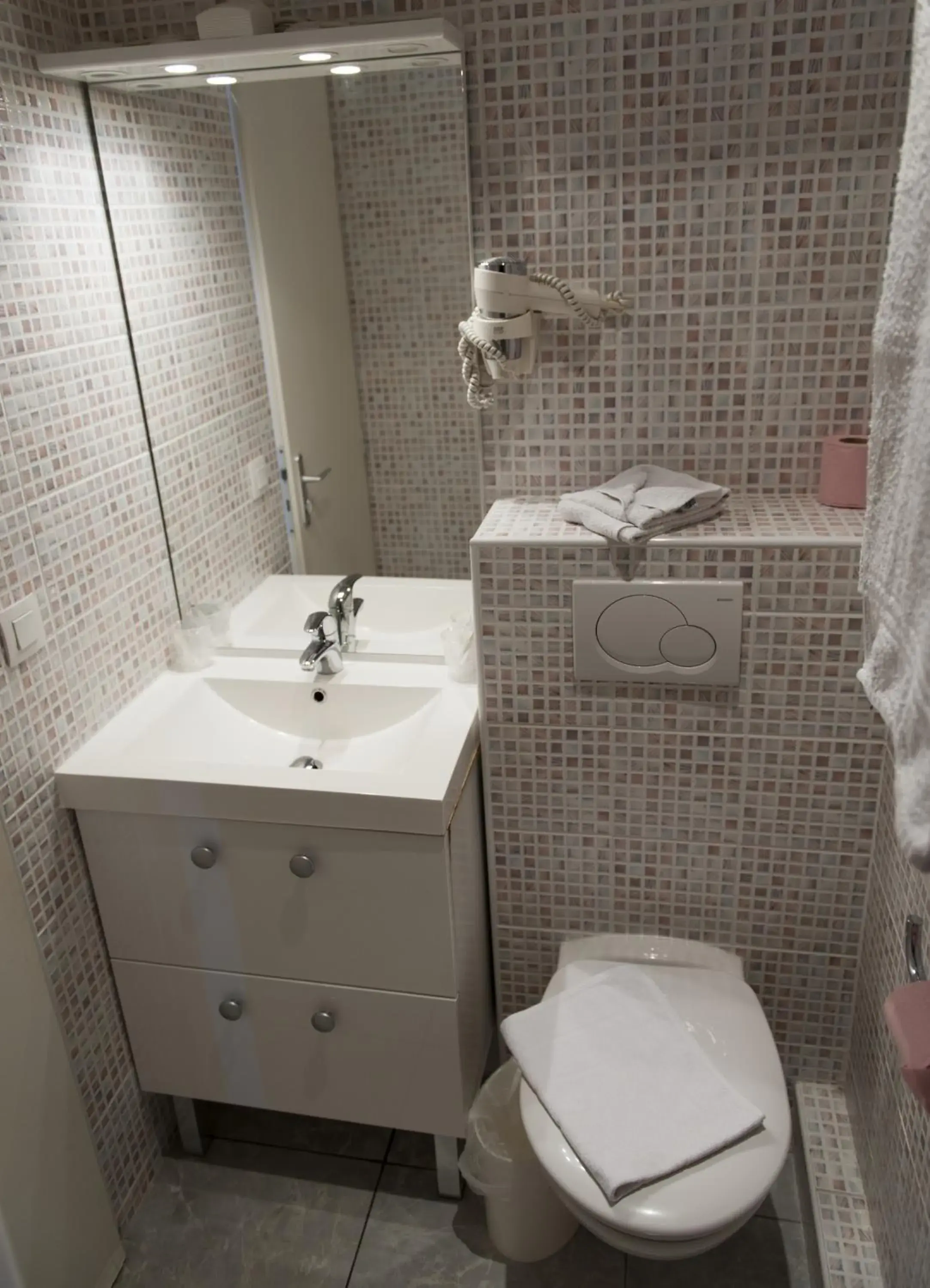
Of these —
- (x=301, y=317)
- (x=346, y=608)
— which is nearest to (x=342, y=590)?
(x=346, y=608)

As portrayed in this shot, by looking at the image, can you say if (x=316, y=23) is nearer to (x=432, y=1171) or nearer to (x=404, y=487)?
(x=404, y=487)

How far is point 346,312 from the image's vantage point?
175 centimetres

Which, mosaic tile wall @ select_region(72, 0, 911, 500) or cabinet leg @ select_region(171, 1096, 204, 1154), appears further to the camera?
cabinet leg @ select_region(171, 1096, 204, 1154)

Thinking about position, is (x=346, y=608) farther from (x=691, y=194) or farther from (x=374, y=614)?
(x=691, y=194)

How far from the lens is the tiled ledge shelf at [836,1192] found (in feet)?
5.16

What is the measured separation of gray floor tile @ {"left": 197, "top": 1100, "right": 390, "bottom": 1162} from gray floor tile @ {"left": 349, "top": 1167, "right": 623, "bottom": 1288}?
0.12 metres

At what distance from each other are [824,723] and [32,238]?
56.2 inches

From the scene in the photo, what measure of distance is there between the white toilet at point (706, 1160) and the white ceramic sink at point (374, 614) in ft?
2.16

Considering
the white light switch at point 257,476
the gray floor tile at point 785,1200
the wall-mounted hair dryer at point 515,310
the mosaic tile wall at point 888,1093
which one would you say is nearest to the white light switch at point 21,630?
the white light switch at point 257,476

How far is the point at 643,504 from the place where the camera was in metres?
1.57

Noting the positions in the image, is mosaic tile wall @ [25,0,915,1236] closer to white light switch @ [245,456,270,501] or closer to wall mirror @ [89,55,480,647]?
wall mirror @ [89,55,480,647]

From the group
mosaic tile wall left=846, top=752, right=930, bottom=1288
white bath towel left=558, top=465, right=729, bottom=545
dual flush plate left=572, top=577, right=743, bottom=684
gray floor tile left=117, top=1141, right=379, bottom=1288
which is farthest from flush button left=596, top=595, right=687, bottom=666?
gray floor tile left=117, top=1141, right=379, bottom=1288

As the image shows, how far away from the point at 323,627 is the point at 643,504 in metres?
0.65

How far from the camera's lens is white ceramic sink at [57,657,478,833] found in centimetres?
154
